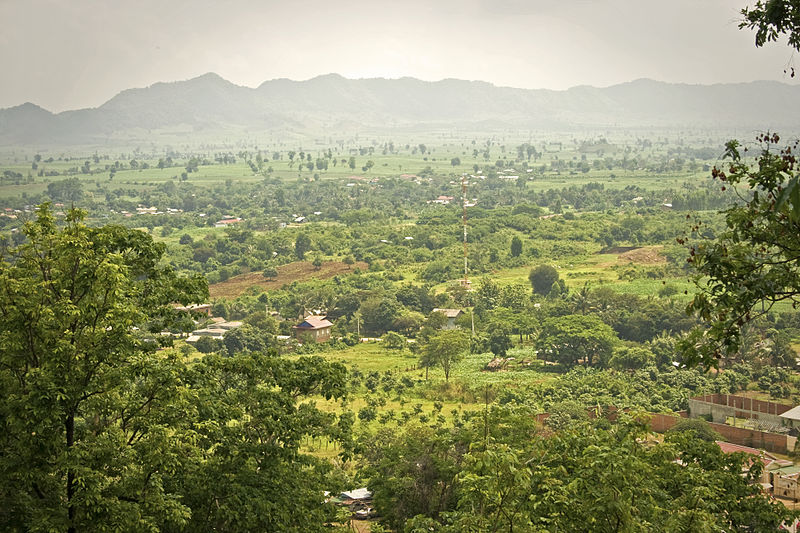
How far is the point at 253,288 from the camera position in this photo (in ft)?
131

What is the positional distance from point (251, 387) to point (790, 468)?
12549 mm

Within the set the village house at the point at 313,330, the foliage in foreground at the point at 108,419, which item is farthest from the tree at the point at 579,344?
the foliage in foreground at the point at 108,419

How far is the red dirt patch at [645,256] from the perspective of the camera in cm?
4197

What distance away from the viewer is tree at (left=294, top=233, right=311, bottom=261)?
153 ft

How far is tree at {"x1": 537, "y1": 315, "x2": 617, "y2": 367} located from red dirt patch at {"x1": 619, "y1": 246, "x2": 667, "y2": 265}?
1589 centimetres

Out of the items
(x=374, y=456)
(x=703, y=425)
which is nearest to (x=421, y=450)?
(x=374, y=456)

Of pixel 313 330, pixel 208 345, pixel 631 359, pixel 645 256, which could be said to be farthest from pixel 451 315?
pixel 645 256

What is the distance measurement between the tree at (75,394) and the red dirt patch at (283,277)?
31920 millimetres

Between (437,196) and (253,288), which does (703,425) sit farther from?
(437,196)

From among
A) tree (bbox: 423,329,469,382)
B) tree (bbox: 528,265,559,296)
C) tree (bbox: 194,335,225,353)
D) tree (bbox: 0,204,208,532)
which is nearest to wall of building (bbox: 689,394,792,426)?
tree (bbox: 423,329,469,382)

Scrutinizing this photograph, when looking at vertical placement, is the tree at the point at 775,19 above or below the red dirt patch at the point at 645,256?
above

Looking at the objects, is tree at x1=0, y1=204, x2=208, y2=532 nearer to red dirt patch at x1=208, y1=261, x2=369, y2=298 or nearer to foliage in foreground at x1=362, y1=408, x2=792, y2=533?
foliage in foreground at x1=362, y1=408, x2=792, y2=533

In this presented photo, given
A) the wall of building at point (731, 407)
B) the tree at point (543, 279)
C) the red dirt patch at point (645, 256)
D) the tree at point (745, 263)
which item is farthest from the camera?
the red dirt patch at point (645, 256)

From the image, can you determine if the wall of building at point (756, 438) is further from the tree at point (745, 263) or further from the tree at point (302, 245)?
the tree at point (302, 245)
